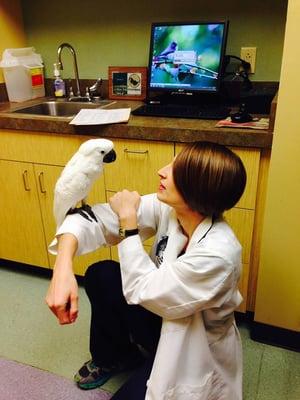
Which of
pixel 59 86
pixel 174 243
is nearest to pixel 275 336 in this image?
pixel 174 243

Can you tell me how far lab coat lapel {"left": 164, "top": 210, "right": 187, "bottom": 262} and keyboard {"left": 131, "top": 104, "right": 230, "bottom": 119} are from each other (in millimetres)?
712

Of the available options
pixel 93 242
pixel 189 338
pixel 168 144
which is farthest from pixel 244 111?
pixel 189 338

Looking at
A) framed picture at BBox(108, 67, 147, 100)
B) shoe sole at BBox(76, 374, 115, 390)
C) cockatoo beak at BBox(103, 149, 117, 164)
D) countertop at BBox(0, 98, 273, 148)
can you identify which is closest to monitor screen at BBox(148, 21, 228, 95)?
framed picture at BBox(108, 67, 147, 100)

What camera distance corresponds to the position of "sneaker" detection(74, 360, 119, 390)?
1393mm

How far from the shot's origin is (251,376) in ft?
4.71

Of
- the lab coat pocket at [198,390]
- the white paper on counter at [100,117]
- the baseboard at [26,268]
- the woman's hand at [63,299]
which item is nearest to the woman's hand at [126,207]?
the woman's hand at [63,299]

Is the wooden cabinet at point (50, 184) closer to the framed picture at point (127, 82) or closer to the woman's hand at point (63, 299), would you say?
the framed picture at point (127, 82)

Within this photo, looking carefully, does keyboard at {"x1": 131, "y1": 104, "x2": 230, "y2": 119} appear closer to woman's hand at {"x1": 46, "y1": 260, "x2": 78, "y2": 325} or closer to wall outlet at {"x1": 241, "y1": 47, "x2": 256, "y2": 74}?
wall outlet at {"x1": 241, "y1": 47, "x2": 256, "y2": 74}

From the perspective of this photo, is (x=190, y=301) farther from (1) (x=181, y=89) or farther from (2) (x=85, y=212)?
(1) (x=181, y=89)

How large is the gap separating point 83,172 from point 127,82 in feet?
3.78

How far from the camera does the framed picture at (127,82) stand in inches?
80.4

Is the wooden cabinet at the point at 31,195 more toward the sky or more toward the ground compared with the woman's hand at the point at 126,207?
more toward the ground

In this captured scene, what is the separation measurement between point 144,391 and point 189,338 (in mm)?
260

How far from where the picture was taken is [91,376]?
1399mm
